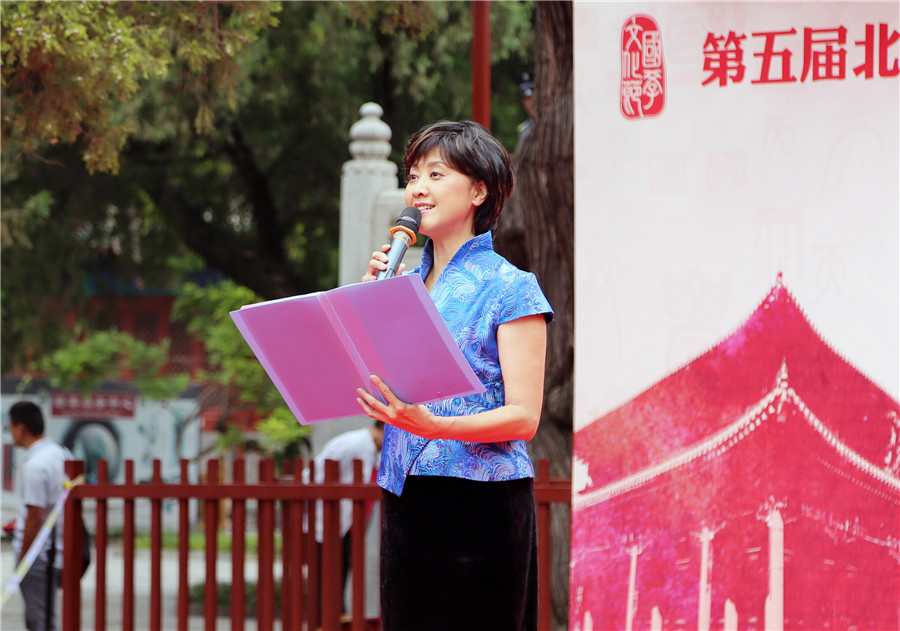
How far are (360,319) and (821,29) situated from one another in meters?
1.72

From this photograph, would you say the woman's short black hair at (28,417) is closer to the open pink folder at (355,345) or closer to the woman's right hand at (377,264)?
the open pink folder at (355,345)

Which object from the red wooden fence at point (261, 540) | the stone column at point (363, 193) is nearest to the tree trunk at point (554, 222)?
the stone column at point (363, 193)

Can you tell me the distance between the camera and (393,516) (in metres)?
2.03

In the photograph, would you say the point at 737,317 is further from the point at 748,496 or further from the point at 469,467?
the point at 469,467

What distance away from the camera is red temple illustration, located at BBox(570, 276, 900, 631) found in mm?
2832

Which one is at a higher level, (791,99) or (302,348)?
(791,99)

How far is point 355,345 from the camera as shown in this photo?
1.88m

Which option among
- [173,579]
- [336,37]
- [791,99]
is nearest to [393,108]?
[336,37]

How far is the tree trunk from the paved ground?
2.82m

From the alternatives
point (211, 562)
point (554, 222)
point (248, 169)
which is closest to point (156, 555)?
point (211, 562)

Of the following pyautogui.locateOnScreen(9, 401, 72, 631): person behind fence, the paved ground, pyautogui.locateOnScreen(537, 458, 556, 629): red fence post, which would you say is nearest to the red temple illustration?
pyautogui.locateOnScreen(537, 458, 556, 629): red fence post

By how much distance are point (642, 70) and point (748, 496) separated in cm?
121

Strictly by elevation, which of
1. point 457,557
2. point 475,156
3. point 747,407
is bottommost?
point 457,557

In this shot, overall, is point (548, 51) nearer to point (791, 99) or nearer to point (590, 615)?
point (791, 99)
